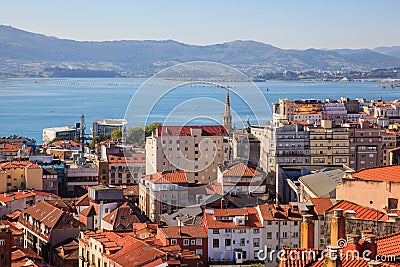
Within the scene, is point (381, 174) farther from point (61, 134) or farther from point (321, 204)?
point (61, 134)

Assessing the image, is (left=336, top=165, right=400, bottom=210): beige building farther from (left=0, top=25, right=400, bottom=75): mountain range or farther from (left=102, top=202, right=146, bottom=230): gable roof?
(left=0, top=25, right=400, bottom=75): mountain range

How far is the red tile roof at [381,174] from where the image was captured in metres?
8.56

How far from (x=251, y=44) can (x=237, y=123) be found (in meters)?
113

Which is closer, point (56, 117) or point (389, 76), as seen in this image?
point (56, 117)

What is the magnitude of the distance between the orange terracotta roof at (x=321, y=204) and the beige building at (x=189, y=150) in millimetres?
5870

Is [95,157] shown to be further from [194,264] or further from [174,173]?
[194,264]

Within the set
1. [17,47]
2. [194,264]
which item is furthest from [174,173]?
[17,47]

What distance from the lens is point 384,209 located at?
808cm

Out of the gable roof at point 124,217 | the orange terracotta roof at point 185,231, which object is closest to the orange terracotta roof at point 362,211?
the orange terracotta roof at point 185,231

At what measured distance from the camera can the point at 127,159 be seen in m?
20.7

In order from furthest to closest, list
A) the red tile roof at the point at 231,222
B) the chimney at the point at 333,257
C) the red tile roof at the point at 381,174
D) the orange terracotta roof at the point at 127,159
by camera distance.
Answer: the orange terracotta roof at the point at 127,159
the red tile roof at the point at 231,222
the red tile roof at the point at 381,174
the chimney at the point at 333,257

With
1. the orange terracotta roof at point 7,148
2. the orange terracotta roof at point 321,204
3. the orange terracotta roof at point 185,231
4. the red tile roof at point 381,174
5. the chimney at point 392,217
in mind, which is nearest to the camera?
the chimney at point 392,217

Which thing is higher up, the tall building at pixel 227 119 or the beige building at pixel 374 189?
the beige building at pixel 374 189

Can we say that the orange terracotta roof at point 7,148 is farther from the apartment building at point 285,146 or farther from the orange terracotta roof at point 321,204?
the orange terracotta roof at point 321,204
